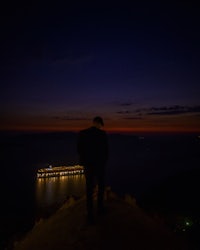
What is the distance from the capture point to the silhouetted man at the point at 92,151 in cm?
514

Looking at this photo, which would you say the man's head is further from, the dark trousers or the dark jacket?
the dark trousers

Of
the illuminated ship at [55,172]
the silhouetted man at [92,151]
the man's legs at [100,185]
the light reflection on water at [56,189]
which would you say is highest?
the silhouetted man at [92,151]

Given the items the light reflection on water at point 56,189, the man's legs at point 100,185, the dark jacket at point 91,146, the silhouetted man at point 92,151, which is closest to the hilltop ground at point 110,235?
the man's legs at point 100,185

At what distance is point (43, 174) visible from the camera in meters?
99.9

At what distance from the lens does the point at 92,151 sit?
5.15 m

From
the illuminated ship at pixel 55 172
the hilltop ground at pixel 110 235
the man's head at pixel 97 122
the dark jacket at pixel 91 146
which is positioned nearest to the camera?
the hilltop ground at pixel 110 235

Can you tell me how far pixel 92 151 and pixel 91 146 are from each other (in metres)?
0.11

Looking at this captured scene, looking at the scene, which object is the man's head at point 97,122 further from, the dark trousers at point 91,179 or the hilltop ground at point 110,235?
the hilltop ground at point 110,235

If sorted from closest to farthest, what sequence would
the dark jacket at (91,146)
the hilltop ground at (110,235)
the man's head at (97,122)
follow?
the hilltop ground at (110,235) < the dark jacket at (91,146) < the man's head at (97,122)

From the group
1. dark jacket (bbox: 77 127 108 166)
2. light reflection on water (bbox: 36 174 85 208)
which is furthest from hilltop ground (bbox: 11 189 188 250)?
light reflection on water (bbox: 36 174 85 208)

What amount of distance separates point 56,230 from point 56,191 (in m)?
75.0

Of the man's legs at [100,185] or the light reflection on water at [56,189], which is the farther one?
the light reflection on water at [56,189]

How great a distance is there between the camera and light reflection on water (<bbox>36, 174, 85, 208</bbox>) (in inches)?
2621

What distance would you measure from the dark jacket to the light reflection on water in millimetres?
59500
